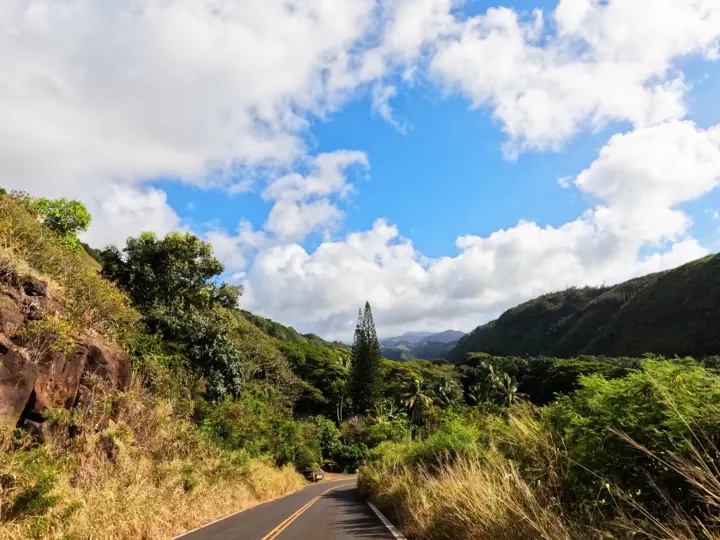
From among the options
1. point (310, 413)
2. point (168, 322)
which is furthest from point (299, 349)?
point (168, 322)

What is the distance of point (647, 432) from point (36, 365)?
11.8m

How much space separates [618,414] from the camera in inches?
179

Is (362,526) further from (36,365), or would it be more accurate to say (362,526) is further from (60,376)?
(36,365)

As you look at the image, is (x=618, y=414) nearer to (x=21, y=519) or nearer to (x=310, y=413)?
(x=21, y=519)

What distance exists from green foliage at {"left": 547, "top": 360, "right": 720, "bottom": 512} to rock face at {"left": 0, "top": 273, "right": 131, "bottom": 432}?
10.5 metres

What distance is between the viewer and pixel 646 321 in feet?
326

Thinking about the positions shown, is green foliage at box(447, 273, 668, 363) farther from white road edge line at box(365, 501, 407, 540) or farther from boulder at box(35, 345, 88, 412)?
boulder at box(35, 345, 88, 412)

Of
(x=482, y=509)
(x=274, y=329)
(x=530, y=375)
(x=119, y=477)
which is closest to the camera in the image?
(x=482, y=509)

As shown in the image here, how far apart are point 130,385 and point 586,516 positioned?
14.2 meters

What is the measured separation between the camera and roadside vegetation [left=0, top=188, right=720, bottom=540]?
163 inches

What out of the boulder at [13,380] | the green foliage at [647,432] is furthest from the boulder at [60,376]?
the green foliage at [647,432]

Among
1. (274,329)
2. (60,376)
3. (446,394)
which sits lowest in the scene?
(446,394)

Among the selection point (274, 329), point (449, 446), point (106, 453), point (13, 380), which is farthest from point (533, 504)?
point (274, 329)

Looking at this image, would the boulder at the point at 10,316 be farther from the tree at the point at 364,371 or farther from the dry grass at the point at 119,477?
the tree at the point at 364,371
